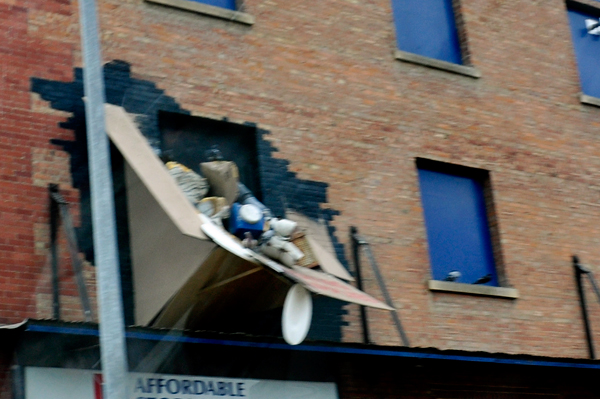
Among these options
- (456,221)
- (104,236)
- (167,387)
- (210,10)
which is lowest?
(167,387)

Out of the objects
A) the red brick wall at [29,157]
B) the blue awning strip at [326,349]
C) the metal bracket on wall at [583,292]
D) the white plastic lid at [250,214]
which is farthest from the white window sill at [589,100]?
the red brick wall at [29,157]

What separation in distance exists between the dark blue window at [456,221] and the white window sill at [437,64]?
56.6 inches

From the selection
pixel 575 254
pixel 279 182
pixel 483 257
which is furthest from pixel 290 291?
pixel 575 254

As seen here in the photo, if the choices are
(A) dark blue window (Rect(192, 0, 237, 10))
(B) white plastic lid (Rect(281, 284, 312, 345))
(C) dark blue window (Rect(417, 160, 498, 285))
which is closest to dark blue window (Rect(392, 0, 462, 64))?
(C) dark blue window (Rect(417, 160, 498, 285))

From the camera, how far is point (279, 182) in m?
13.6

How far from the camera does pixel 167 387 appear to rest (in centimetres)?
1148

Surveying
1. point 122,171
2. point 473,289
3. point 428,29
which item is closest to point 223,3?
point 122,171

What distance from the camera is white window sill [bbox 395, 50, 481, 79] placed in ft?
50.2

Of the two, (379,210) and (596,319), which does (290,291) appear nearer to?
(379,210)

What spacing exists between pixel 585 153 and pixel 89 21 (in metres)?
10.1

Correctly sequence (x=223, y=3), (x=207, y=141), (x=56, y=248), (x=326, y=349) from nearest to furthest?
1. (x=56, y=248)
2. (x=326, y=349)
3. (x=207, y=141)
4. (x=223, y=3)

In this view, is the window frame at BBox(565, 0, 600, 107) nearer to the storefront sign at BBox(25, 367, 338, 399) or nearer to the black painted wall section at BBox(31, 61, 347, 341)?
the black painted wall section at BBox(31, 61, 347, 341)

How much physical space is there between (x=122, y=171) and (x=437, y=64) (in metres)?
5.55

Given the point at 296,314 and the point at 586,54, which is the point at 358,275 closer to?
the point at 296,314
